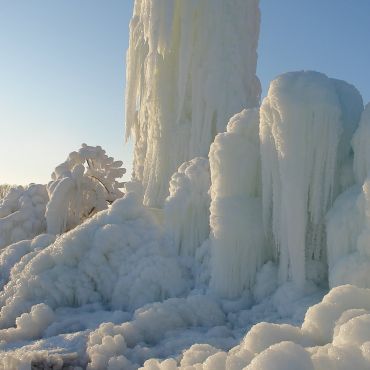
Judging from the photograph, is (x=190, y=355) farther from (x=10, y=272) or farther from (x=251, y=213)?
(x=10, y=272)

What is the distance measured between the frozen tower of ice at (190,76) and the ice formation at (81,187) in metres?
2.17

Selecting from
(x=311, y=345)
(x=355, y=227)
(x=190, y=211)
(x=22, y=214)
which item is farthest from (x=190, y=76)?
(x=311, y=345)

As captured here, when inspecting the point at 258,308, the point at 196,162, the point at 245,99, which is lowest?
the point at 258,308

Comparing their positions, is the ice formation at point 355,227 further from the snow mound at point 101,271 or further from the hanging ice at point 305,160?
the snow mound at point 101,271

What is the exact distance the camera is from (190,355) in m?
4.88

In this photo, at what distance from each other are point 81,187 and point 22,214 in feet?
5.46

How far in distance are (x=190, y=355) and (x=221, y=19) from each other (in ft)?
31.1

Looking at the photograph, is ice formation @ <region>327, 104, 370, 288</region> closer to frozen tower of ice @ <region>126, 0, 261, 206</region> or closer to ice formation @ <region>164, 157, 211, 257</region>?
ice formation @ <region>164, 157, 211, 257</region>

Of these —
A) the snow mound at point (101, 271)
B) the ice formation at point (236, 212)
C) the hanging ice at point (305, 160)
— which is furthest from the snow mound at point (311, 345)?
the snow mound at point (101, 271)

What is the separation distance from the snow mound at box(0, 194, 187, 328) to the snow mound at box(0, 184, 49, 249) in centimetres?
426

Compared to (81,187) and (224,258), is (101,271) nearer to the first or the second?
(224,258)

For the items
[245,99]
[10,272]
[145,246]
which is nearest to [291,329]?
[145,246]

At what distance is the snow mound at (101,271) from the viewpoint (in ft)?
29.3

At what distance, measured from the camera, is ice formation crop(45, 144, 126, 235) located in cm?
1363
